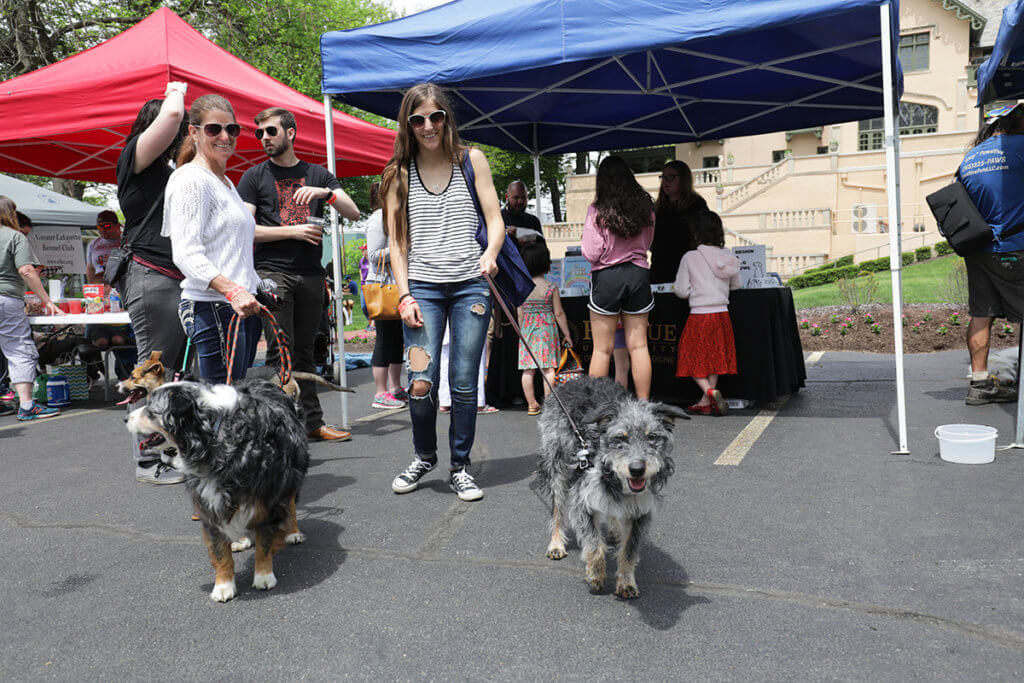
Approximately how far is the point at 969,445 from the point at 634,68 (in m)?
5.02

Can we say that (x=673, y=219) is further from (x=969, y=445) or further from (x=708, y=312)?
(x=969, y=445)

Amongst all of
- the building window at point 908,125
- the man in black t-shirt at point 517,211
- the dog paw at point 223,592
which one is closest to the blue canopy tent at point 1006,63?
the man in black t-shirt at point 517,211

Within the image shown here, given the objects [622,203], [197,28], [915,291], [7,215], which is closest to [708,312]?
[622,203]

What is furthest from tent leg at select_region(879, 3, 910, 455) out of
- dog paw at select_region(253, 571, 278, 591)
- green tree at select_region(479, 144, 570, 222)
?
green tree at select_region(479, 144, 570, 222)

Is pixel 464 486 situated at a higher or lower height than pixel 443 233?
lower

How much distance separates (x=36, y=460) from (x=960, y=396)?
8.03 metres

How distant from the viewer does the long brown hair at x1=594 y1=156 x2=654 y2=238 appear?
5.20 metres

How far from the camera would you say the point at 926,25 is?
1484 inches

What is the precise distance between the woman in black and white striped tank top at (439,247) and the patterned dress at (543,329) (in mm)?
2286

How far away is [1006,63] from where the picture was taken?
5344 millimetres

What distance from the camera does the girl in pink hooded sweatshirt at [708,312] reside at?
5809mm

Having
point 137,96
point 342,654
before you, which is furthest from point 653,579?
point 137,96

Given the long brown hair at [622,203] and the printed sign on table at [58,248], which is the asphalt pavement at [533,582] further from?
the printed sign on table at [58,248]

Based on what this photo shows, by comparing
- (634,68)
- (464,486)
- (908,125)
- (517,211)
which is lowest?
(464,486)
